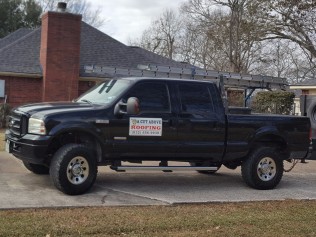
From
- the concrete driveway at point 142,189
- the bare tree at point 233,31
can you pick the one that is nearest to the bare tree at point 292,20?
the bare tree at point 233,31

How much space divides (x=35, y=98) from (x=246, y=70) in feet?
80.3

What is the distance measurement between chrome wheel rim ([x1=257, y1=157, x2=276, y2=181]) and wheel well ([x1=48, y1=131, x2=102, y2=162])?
313 centimetres

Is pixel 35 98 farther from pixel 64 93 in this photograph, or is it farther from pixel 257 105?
pixel 257 105

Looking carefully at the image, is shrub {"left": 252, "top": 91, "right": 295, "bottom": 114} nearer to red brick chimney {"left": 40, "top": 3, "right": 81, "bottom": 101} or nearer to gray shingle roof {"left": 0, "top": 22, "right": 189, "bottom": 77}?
gray shingle roof {"left": 0, "top": 22, "right": 189, "bottom": 77}

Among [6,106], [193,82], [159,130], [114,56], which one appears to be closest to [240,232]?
[159,130]

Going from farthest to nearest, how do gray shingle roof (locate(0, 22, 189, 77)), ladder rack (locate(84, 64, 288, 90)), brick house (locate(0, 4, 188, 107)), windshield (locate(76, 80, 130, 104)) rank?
gray shingle roof (locate(0, 22, 189, 77)) < brick house (locate(0, 4, 188, 107)) < ladder rack (locate(84, 64, 288, 90)) < windshield (locate(76, 80, 130, 104))

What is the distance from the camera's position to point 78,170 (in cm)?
799

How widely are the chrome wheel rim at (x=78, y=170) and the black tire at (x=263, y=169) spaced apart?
10.3 ft

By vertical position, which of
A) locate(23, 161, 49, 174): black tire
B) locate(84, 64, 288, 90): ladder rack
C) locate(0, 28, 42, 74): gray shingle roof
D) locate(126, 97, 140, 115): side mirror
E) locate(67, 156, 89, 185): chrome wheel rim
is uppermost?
locate(0, 28, 42, 74): gray shingle roof

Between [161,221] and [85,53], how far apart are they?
68.0 ft

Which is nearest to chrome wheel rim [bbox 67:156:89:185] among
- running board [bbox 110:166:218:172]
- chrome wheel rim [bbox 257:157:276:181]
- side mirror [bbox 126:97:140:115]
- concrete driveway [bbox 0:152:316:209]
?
concrete driveway [bbox 0:152:316:209]

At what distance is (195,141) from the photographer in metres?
8.91

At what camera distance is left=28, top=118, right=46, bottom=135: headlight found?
25.5 ft

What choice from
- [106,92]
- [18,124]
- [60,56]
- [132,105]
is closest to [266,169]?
[132,105]
